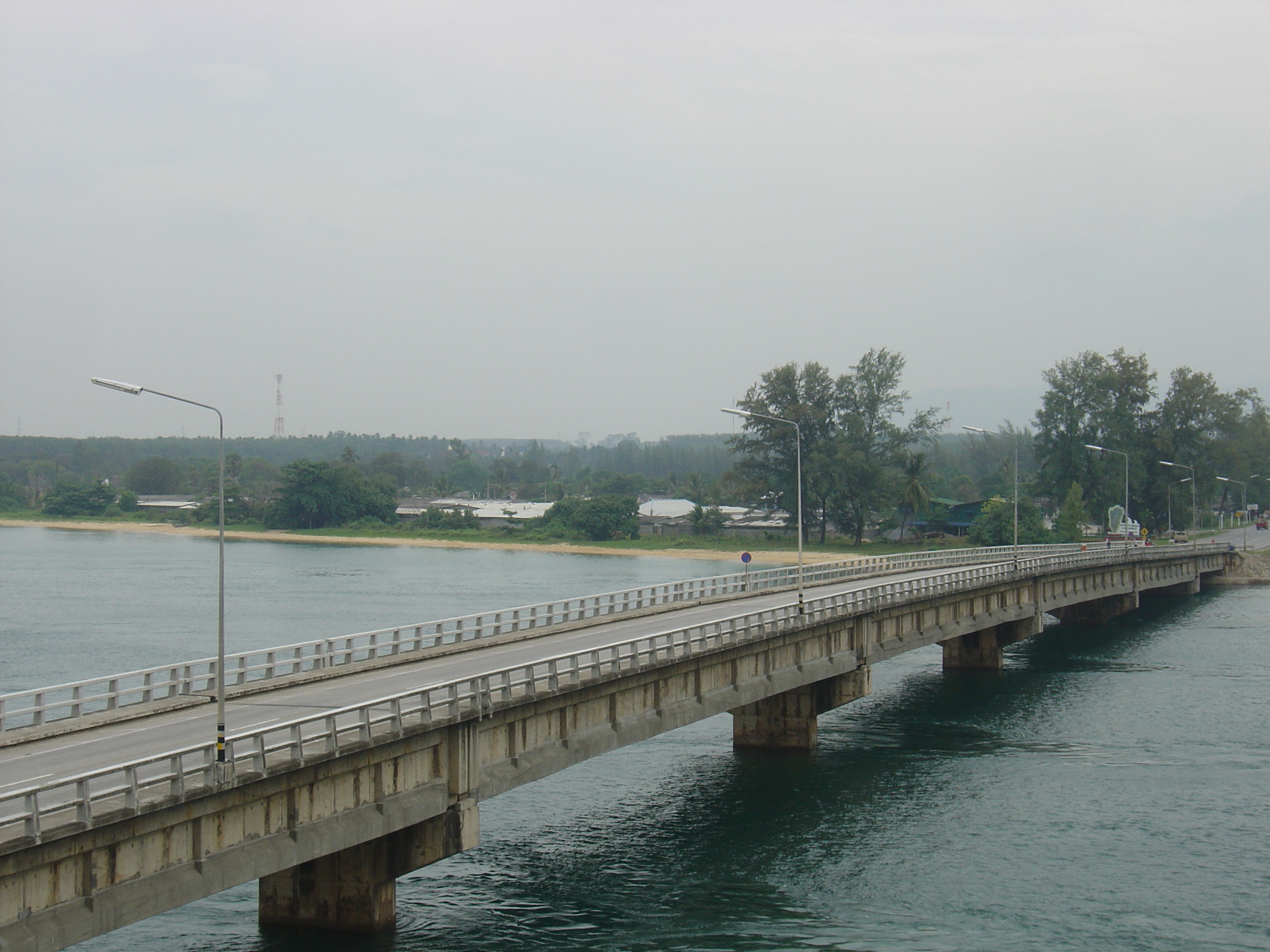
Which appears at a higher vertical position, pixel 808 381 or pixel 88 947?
pixel 808 381

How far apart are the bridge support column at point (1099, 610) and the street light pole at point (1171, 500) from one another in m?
42.3

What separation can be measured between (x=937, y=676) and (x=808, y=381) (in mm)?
92188

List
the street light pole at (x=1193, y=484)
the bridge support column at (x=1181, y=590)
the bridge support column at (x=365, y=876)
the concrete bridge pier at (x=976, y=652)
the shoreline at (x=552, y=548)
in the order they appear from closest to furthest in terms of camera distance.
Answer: the bridge support column at (x=365, y=876) → the concrete bridge pier at (x=976, y=652) → the bridge support column at (x=1181, y=590) → the street light pole at (x=1193, y=484) → the shoreline at (x=552, y=548)

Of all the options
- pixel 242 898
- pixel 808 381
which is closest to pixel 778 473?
pixel 808 381

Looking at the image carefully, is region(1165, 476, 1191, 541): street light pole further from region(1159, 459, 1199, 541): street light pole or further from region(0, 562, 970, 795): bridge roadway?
region(0, 562, 970, 795): bridge roadway

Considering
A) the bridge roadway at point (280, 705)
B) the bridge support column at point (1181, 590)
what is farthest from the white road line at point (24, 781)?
the bridge support column at point (1181, 590)

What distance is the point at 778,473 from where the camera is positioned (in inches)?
6496

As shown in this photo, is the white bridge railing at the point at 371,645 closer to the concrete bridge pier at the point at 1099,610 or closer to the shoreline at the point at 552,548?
the concrete bridge pier at the point at 1099,610

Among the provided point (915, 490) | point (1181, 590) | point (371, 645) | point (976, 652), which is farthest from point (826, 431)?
point (371, 645)

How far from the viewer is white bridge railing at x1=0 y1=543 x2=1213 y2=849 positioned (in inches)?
843

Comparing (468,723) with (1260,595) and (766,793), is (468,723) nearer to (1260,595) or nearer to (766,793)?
(766,793)

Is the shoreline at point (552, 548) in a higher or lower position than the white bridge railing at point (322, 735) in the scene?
lower

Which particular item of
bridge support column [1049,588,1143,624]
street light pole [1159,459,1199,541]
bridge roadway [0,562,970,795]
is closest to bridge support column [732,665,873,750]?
bridge roadway [0,562,970,795]

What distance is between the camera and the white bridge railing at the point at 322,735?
843 inches
